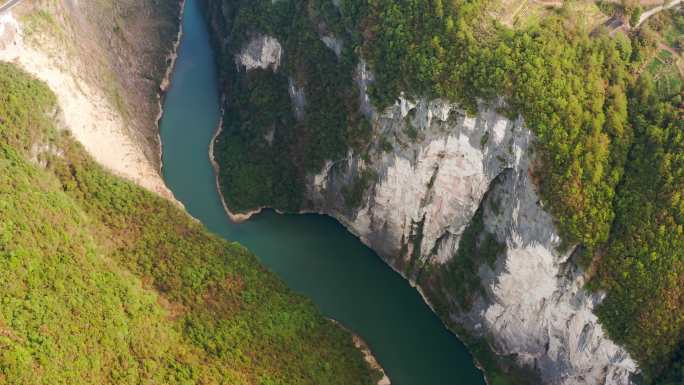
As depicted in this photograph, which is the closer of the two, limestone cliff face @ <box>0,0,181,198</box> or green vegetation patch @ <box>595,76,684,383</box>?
green vegetation patch @ <box>595,76,684,383</box>

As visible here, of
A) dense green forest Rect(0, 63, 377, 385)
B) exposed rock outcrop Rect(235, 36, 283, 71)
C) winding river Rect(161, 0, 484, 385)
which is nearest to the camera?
dense green forest Rect(0, 63, 377, 385)

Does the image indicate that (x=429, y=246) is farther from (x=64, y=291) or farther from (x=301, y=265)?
(x=64, y=291)

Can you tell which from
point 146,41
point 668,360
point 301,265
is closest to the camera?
point 668,360

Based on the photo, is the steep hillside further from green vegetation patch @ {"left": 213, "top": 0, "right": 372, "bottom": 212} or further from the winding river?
the winding river

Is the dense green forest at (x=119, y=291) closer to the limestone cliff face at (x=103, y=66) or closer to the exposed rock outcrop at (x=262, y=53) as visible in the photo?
the limestone cliff face at (x=103, y=66)

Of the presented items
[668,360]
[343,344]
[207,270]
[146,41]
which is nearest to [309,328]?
[343,344]

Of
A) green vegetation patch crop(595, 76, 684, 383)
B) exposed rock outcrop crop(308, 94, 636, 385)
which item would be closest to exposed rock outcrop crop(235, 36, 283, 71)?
exposed rock outcrop crop(308, 94, 636, 385)
